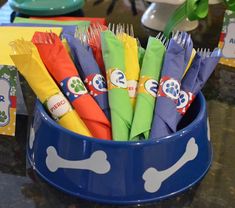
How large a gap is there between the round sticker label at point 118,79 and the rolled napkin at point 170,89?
1.6 inches

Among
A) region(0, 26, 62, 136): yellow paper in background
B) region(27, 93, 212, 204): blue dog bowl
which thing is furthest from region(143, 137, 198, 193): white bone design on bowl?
region(0, 26, 62, 136): yellow paper in background

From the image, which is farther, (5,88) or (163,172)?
(5,88)

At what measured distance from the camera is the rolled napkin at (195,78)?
0.56m

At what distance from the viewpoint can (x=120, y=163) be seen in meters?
0.49

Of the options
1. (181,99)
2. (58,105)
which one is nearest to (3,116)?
(58,105)

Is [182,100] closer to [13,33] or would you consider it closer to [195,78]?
[195,78]

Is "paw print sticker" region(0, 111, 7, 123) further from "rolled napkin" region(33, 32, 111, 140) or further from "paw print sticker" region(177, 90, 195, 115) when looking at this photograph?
"paw print sticker" region(177, 90, 195, 115)

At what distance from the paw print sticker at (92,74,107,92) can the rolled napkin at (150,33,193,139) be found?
6 centimetres

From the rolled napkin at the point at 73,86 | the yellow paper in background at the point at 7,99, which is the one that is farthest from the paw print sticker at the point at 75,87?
the yellow paper in background at the point at 7,99

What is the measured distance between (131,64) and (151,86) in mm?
44

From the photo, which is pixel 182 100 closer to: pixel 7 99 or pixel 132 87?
pixel 132 87

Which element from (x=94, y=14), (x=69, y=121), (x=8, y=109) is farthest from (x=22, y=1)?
(x=69, y=121)

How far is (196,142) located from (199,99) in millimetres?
64

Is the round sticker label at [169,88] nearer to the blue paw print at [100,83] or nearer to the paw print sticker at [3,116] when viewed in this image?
the blue paw print at [100,83]
